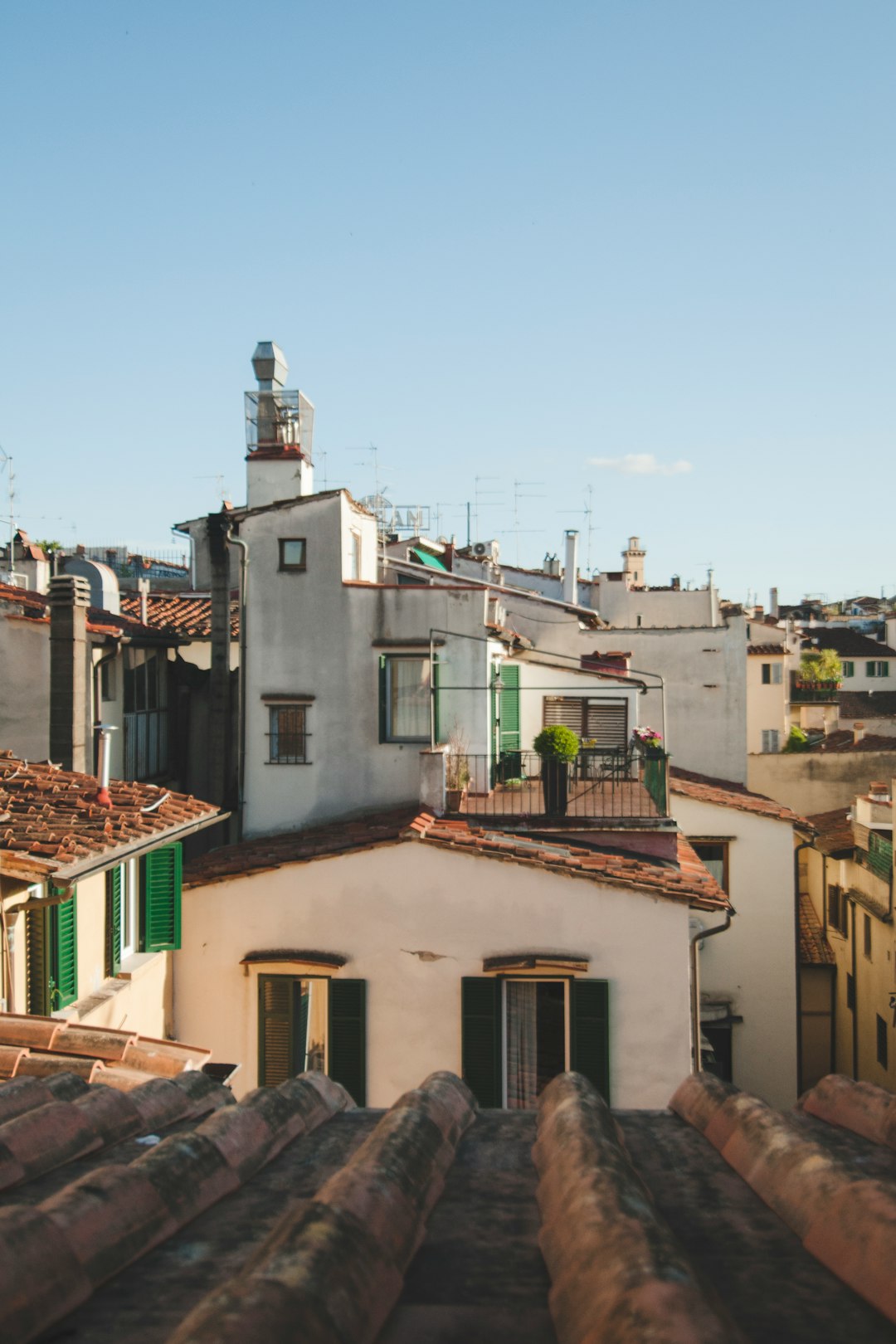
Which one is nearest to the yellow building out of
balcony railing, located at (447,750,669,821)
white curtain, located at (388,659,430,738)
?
balcony railing, located at (447,750,669,821)

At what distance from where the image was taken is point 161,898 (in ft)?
40.4

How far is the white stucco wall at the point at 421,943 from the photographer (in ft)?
41.6

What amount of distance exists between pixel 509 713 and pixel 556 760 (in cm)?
443

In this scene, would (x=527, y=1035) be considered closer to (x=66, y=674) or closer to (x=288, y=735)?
(x=288, y=735)

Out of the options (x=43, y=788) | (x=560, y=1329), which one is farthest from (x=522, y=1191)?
(x=43, y=788)

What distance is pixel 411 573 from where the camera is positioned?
23.3 m

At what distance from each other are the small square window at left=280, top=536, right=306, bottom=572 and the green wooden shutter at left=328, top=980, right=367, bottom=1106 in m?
7.34

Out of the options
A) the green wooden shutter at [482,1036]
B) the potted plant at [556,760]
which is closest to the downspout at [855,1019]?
the potted plant at [556,760]

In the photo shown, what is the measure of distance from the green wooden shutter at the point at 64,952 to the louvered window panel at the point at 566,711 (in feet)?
41.1

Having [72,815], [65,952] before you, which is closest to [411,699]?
[72,815]

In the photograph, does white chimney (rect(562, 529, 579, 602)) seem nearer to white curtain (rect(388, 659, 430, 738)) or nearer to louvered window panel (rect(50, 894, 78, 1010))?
white curtain (rect(388, 659, 430, 738))

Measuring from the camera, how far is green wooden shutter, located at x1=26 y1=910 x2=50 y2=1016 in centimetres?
930

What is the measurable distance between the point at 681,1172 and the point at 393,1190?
1206 mm

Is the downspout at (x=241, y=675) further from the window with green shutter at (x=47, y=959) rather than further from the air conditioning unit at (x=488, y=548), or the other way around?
the air conditioning unit at (x=488, y=548)
